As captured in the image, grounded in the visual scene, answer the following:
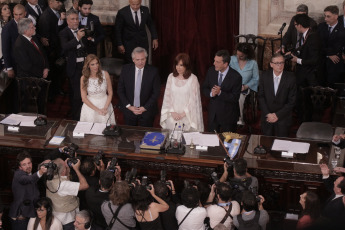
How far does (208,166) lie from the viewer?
6.50 m

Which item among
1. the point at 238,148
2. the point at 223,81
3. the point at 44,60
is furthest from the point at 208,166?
the point at 44,60

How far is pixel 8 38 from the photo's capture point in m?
8.77

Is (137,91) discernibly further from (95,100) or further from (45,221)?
(45,221)

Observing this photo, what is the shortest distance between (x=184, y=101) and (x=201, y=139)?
0.80 metres

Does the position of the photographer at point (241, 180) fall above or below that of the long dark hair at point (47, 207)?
above

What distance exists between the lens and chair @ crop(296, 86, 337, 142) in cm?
711

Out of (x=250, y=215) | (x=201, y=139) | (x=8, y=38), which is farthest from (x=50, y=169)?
(x=8, y=38)

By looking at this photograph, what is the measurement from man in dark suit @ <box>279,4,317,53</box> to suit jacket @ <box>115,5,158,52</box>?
2160 millimetres

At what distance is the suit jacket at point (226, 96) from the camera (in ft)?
24.9

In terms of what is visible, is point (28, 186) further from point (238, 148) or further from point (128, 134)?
point (238, 148)

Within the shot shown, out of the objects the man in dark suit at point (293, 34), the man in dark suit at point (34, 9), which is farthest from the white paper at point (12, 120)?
the man in dark suit at point (293, 34)

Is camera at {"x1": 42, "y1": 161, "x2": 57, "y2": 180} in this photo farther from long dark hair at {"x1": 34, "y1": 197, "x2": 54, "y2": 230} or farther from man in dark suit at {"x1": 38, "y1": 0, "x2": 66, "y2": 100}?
man in dark suit at {"x1": 38, "y1": 0, "x2": 66, "y2": 100}

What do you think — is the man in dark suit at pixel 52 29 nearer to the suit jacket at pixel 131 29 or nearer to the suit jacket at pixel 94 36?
the suit jacket at pixel 94 36

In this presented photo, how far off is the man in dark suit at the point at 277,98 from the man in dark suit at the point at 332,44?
71.6 inches
